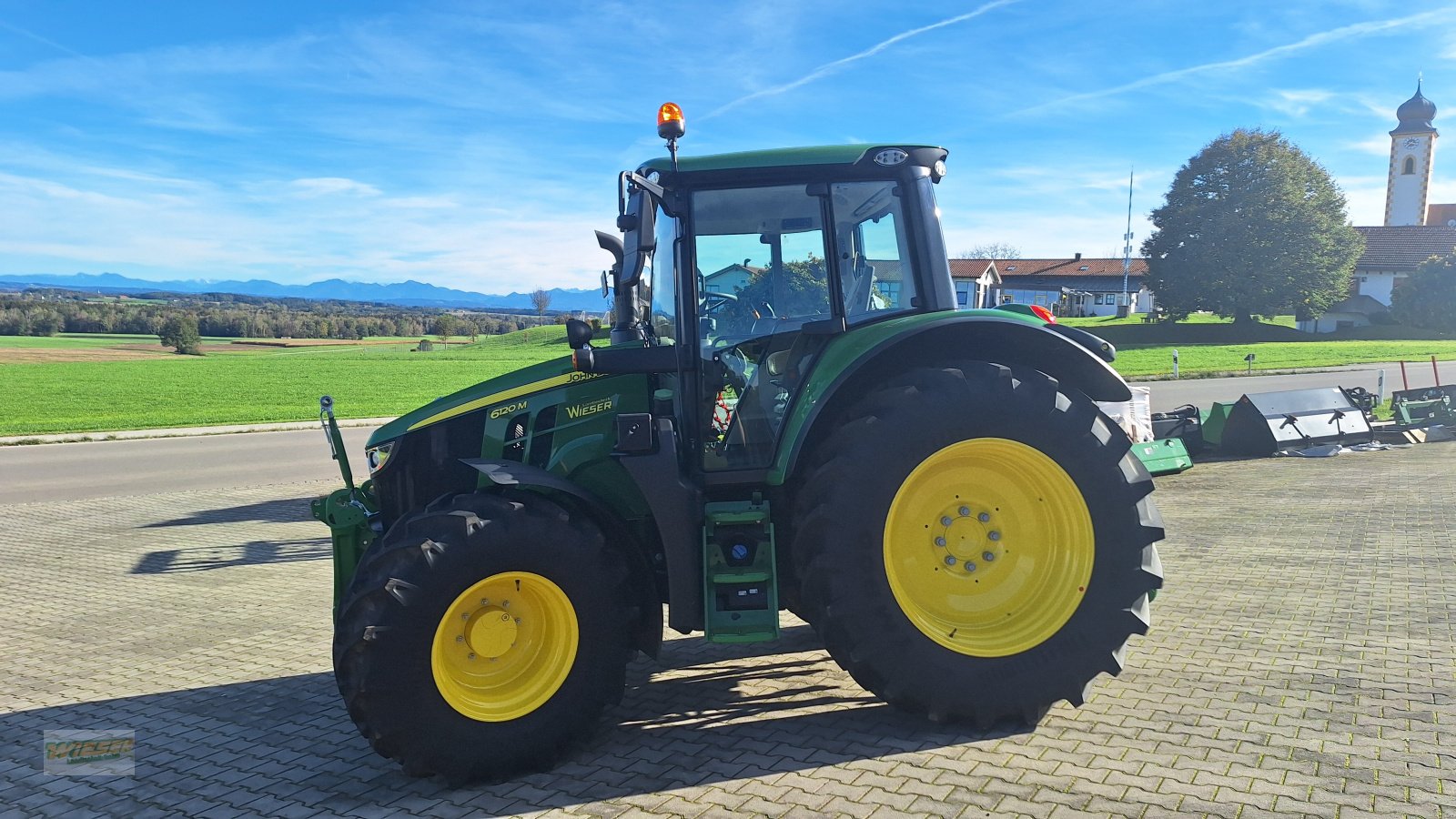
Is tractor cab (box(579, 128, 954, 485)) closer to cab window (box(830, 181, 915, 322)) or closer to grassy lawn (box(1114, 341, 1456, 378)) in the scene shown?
cab window (box(830, 181, 915, 322))

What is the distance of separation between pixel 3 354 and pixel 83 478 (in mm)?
38935

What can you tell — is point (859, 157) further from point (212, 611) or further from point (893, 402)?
point (212, 611)

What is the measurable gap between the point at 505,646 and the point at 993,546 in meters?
2.21

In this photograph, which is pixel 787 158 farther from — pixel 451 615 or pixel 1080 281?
pixel 1080 281

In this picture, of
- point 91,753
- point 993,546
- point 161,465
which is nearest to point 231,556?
point 91,753

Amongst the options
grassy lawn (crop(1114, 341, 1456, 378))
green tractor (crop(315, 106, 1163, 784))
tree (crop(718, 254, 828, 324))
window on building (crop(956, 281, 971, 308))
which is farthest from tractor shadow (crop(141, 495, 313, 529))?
grassy lawn (crop(1114, 341, 1456, 378))

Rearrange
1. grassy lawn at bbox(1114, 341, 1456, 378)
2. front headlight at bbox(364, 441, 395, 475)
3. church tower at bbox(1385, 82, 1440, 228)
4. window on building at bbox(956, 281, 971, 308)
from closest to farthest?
1. front headlight at bbox(364, 441, 395, 475)
2. window on building at bbox(956, 281, 971, 308)
3. grassy lawn at bbox(1114, 341, 1456, 378)
4. church tower at bbox(1385, 82, 1440, 228)

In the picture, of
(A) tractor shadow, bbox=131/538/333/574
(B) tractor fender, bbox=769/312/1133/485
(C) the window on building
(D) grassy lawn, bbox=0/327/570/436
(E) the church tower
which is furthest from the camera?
(E) the church tower

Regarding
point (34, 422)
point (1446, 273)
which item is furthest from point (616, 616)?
point (1446, 273)

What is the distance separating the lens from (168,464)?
45.9 ft

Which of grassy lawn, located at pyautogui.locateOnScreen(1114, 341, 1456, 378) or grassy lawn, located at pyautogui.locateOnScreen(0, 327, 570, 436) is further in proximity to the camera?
grassy lawn, located at pyautogui.locateOnScreen(1114, 341, 1456, 378)

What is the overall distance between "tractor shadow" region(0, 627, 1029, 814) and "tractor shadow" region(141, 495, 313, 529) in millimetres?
5352

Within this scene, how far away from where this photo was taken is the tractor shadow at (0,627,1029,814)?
372 cm

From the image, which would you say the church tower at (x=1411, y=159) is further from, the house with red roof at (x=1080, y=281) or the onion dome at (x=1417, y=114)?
the house with red roof at (x=1080, y=281)
